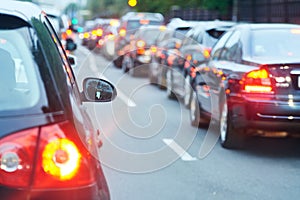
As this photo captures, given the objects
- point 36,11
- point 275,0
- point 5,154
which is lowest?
point 275,0

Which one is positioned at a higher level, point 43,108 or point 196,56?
point 43,108

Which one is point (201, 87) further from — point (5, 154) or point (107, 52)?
point (107, 52)

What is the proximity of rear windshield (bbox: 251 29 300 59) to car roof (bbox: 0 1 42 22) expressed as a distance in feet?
17.8

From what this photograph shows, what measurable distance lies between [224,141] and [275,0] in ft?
65.7

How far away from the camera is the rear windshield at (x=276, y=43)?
8695 millimetres

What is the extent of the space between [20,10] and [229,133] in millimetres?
5635

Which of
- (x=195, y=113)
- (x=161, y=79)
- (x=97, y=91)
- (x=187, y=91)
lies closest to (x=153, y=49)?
(x=161, y=79)

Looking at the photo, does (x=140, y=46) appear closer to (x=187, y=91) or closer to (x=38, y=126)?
(x=187, y=91)

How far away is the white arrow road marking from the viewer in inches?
327

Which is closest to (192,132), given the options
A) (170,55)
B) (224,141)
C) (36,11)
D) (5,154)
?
(224,141)

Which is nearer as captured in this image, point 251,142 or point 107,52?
point 251,142

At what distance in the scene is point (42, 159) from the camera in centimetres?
284

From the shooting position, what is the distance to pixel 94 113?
11.9 m

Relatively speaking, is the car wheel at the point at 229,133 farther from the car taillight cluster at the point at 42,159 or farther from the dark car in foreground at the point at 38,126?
the car taillight cluster at the point at 42,159
